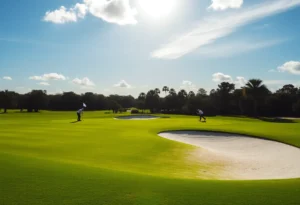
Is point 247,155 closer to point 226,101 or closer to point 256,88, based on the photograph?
point 256,88

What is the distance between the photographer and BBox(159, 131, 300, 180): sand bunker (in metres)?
14.4

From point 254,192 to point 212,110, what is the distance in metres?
91.7

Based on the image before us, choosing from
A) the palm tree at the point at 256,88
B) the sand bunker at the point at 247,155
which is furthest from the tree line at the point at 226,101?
the sand bunker at the point at 247,155

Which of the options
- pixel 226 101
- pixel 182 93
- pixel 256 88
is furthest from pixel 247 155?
pixel 182 93

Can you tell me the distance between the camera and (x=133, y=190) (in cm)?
708

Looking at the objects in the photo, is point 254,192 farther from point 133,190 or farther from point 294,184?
point 133,190

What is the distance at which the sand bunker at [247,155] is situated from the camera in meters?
14.4

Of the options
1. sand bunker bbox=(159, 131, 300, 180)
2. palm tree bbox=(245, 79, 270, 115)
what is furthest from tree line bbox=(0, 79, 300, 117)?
sand bunker bbox=(159, 131, 300, 180)

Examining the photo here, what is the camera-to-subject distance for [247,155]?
66.0 ft

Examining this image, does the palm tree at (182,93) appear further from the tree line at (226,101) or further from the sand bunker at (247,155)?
the sand bunker at (247,155)

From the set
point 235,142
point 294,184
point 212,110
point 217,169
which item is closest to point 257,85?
point 212,110

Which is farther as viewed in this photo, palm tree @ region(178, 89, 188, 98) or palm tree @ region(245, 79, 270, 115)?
palm tree @ region(178, 89, 188, 98)

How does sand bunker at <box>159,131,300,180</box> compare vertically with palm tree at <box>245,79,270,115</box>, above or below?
below

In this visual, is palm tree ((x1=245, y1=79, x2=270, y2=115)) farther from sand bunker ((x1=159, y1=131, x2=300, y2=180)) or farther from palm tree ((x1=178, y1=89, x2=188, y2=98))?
sand bunker ((x1=159, y1=131, x2=300, y2=180))
